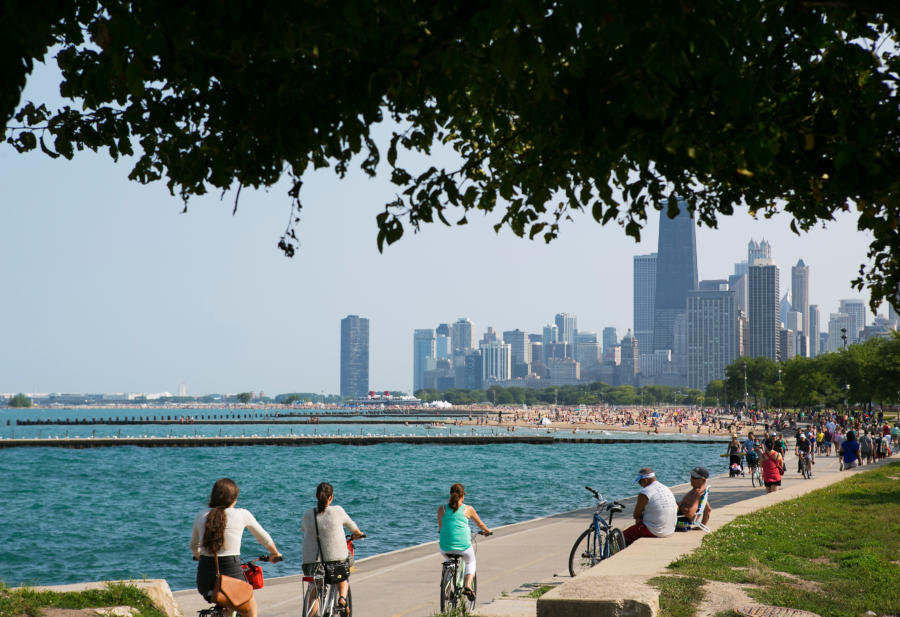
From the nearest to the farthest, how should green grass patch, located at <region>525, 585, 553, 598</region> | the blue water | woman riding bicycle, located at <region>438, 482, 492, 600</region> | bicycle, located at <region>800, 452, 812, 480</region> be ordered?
1. woman riding bicycle, located at <region>438, 482, 492, 600</region>
2. green grass patch, located at <region>525, 585, 553, 598</region>
3. the blue water
4. bicycle, located at <region>800, 452, 812, 480</region>

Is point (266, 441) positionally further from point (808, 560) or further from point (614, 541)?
point (808, 560)

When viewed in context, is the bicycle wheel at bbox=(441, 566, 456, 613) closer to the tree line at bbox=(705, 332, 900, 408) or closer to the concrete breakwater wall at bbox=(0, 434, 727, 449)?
the tree line at bbox=(705, 332, 900, 408)

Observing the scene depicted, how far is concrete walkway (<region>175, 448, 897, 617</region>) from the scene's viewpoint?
1055 centimetres

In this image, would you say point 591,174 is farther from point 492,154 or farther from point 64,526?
point 64,526

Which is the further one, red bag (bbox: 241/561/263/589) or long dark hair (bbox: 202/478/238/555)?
red bag (bbox: 241/561/263/589)

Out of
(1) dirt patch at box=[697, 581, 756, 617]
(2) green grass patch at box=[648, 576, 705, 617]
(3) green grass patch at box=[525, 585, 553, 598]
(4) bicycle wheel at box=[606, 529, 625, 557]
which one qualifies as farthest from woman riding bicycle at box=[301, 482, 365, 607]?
(4) bicycle wheel at box=[606, 529, 625, 557]

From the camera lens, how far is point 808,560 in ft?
38.4

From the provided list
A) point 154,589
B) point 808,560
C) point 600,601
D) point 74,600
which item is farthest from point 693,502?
point 74,600

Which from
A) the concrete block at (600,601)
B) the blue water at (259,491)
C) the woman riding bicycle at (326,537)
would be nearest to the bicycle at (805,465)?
the blue water at (259,491)

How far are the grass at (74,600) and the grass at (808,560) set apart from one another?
18.7 feet

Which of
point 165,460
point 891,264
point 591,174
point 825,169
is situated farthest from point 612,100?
point 165,460

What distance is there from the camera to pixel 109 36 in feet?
14.4

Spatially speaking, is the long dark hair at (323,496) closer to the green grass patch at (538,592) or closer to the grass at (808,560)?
the green grass patch at (538,592)

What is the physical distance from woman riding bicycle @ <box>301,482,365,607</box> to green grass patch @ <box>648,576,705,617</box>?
10.4ft
